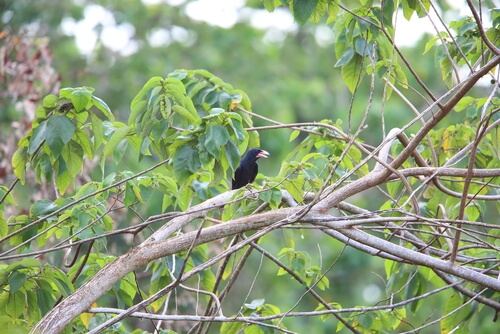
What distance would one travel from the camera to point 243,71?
13859 mm

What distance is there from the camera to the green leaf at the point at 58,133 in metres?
3.13

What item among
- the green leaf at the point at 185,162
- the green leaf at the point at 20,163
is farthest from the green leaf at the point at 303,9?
the green leaf at the point at 20,163

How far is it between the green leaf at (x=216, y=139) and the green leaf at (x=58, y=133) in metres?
0.56

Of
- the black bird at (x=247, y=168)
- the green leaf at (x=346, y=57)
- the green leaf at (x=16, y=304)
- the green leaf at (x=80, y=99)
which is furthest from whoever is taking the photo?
the black bird at (x=247, y=168)

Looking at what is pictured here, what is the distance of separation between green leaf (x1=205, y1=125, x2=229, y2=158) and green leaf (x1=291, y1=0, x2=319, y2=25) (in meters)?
0.53

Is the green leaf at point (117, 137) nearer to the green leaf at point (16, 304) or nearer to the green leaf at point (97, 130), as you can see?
the green leaf at point (97, 130)

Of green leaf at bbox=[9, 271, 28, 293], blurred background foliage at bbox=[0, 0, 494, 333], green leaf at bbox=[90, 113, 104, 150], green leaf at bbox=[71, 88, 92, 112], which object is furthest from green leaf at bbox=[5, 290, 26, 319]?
blurred background foliage at bbox=[0, 0, 494, 333]

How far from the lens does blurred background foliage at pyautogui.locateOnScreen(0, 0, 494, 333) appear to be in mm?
11312

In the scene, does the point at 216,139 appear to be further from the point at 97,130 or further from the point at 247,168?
the point at 247,168

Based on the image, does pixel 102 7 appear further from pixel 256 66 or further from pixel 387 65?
pixel 387 65

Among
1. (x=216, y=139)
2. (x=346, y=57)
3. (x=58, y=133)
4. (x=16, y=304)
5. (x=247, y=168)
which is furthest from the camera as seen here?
(x=247, y=168)

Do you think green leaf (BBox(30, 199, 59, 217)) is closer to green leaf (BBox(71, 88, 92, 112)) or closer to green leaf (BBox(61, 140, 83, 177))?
green leaf (BBox(61, 140, 83, 177))

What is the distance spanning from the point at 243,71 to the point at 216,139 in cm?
1094

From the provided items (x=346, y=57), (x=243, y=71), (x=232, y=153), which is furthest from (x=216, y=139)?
(x=243, y=71)
